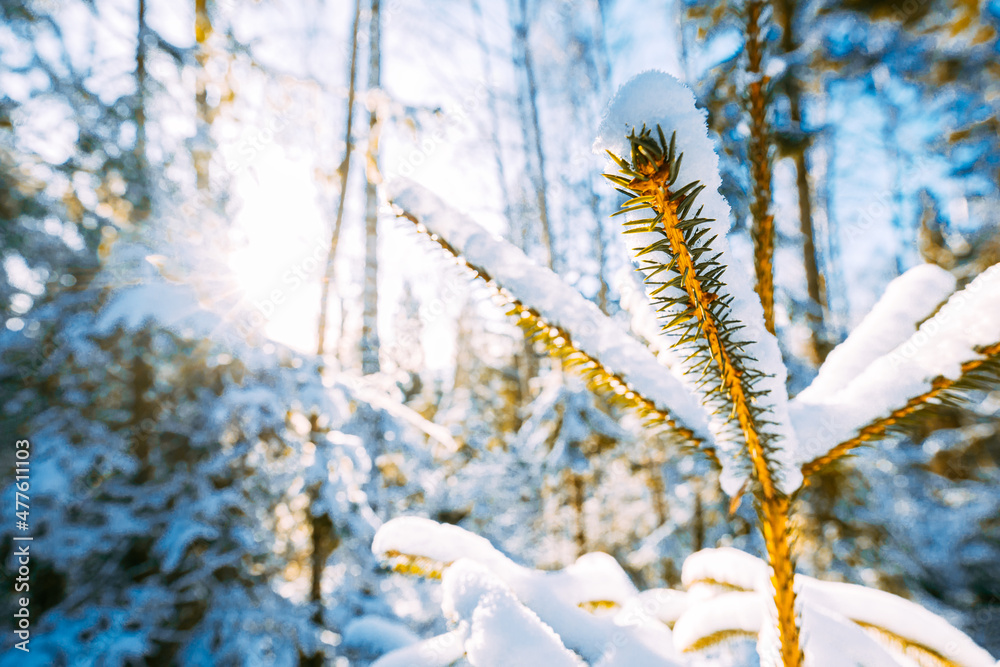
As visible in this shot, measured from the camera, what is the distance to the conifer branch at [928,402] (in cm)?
45

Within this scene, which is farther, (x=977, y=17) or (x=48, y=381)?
(x=48, y=381)

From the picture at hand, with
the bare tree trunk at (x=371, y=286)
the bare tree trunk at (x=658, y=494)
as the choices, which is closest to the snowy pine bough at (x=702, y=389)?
the bare tree trunk at (x=371, y=286)

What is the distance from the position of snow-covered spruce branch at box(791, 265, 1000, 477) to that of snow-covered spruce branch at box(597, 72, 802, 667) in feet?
0.25

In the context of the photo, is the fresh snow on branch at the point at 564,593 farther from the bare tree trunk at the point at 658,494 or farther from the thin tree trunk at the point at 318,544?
the bare tree trunk at the point at 658,494

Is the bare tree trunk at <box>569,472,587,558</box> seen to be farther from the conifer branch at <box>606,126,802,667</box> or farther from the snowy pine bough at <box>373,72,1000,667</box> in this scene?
the conifer branch at <box>606,126,802,667</box>

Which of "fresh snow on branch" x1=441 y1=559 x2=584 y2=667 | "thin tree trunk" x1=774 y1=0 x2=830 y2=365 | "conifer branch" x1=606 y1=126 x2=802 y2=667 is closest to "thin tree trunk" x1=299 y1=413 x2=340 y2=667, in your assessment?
"fresh snow on branch" x1=441 y1=559 x2=584 y2=667

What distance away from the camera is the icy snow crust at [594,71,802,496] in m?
0.38

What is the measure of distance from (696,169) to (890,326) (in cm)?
51

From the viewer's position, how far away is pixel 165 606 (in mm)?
2805

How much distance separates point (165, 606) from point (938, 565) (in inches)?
277

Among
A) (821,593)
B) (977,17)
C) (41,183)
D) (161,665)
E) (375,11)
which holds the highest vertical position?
(375,11)

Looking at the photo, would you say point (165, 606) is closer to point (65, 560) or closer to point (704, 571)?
point (65, 560)

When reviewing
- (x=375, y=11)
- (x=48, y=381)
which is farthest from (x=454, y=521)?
(x=375, y=11)

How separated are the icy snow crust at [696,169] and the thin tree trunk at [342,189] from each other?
348 centimetres
